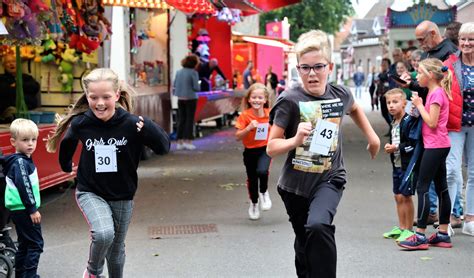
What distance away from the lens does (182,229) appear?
25.4ft

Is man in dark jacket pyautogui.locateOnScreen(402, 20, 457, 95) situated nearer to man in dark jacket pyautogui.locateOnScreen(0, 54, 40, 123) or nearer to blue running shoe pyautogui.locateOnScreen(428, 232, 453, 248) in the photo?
blue running shoe pyautogui.locateOnScreen(428, 232, 453, 248)

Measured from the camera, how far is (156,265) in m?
6.29

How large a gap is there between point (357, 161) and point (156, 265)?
7.86 m

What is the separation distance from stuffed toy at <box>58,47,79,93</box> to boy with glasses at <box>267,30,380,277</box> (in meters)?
7.21

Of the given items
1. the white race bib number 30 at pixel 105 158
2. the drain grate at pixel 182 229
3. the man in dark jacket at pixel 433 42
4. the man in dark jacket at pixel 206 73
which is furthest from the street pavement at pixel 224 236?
the man in dark jacket at pixel 206 73

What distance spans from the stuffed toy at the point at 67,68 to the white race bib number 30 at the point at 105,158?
6.85 meters

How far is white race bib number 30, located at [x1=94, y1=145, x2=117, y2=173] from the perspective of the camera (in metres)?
4.83

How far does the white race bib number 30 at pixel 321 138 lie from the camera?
15.1 feet

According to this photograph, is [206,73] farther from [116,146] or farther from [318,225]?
[318,225]

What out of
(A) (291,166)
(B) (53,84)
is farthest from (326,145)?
(B) (53,84)

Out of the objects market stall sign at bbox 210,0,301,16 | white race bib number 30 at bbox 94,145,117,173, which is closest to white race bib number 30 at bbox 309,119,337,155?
white race bib number 30 at bbox 94,145,117,173

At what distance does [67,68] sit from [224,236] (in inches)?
207

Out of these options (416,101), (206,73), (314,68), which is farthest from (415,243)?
(206,73)

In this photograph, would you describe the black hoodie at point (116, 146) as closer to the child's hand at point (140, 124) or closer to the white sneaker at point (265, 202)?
the child's hand at point (140, 124)
